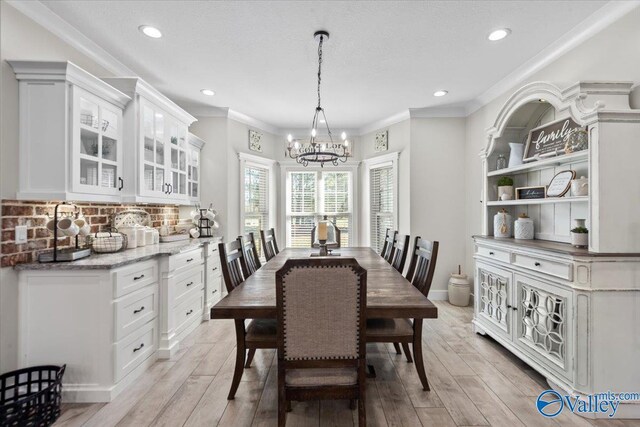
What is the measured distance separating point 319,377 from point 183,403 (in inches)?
45.7

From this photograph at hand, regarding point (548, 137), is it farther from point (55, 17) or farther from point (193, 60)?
point (55, 17)

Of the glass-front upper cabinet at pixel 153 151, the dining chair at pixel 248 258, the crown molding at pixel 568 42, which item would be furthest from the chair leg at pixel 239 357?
the crown molding at pixel 568 42

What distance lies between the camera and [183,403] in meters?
2.05

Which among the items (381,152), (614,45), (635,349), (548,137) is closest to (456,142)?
(381,152)

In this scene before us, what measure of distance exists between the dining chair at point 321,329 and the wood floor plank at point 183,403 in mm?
807

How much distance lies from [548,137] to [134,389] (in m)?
4.07

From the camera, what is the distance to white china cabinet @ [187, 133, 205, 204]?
3.95 m

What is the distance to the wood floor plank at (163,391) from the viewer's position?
74.7 inches

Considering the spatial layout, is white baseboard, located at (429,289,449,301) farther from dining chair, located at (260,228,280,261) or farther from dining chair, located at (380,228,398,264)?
dining chair, located at (260,228,280,261)

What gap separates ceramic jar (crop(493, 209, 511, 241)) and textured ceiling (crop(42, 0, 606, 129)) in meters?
1.55

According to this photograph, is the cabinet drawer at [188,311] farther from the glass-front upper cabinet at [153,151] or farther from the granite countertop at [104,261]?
the glass-front upper cabinet at [153,151]

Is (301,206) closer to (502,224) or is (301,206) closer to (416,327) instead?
(502,224)

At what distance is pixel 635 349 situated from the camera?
1910 millimetres

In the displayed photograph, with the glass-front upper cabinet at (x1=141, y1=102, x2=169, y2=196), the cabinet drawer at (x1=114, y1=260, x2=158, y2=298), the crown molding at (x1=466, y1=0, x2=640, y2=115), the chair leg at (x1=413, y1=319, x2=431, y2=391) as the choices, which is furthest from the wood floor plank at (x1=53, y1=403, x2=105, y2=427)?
the crown molding at (x1=466, y1=0, x2=640, y2=115)
